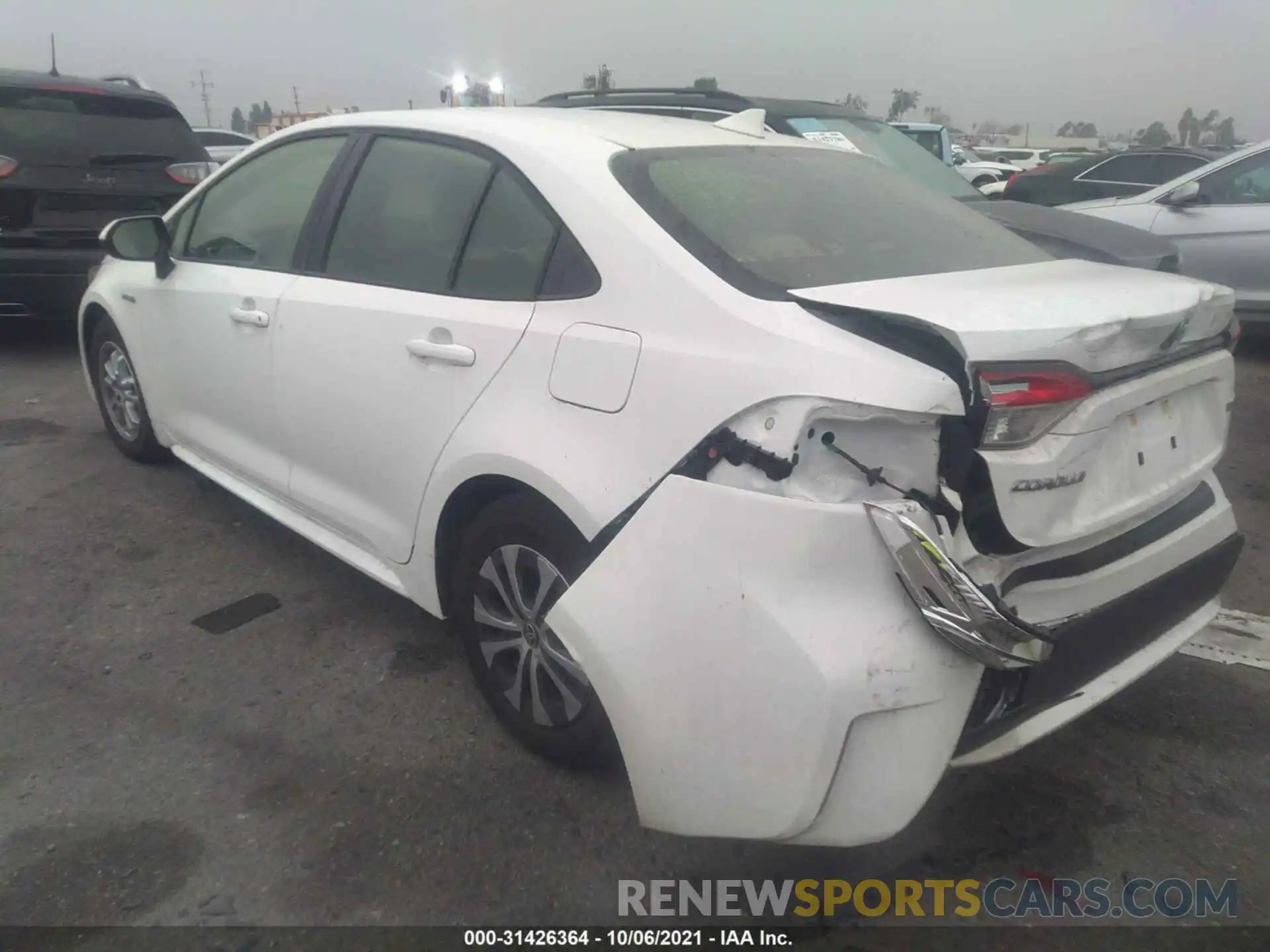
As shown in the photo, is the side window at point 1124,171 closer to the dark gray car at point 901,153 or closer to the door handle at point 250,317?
the dark gray car at point 901,153

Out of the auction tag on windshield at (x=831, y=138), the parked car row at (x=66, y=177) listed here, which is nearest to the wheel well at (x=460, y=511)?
the auction tag on windshield at (x=831, y=138)

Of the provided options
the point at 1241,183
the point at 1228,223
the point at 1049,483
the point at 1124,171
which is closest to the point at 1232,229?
the point at 1228,223

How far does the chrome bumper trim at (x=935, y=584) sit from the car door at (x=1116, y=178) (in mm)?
10808

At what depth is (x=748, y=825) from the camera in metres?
1.94

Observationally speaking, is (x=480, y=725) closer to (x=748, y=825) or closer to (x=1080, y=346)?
(x=748, y=825)

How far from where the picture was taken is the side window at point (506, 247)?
8.05ft

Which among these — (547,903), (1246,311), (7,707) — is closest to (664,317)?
(547,903)

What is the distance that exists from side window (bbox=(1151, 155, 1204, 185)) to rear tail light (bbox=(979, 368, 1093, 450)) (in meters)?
11.0

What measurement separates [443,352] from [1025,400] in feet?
4.62

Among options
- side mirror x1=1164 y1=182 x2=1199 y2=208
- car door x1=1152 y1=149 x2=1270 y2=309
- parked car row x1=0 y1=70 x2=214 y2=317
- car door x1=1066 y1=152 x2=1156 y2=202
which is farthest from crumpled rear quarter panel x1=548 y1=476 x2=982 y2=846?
car door x1=1066 y1=152 x2=1156 y2=202

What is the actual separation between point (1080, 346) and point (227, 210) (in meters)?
3.08

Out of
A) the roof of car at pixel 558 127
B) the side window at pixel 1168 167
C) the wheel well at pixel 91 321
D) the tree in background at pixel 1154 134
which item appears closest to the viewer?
the roof of car at pixel 558 127

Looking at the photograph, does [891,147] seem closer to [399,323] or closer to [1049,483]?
[399,323]

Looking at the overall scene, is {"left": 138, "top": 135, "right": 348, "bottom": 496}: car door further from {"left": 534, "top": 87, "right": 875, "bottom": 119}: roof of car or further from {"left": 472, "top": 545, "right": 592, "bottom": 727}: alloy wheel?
{"left": 534, "top": 87, "right": 875, "bottom": 119}: roof of car
